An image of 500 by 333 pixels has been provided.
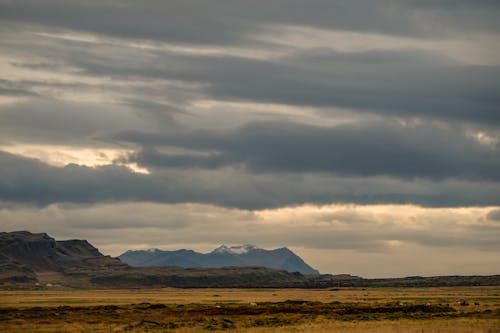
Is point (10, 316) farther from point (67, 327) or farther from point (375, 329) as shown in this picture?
point (375, 329)

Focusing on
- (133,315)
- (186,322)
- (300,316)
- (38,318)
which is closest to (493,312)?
(300,316)

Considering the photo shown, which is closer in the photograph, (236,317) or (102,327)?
(102,327)

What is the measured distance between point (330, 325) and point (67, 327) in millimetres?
25192

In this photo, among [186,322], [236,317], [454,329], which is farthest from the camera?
[236,317]

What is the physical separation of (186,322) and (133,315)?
14.8 m

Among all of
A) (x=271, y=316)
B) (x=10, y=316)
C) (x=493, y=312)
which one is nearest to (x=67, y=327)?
(x=10, y=316)

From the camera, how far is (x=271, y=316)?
94.9 m

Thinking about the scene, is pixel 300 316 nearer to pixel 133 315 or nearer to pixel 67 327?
pixel 133 315

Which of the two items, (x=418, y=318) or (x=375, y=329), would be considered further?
(x=418, y=318)

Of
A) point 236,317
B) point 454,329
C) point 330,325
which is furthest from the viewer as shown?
point 236,317

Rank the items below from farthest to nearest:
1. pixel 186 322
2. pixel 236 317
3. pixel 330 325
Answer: pixel 236 317 → pixel 186 322 → pixel 330 325

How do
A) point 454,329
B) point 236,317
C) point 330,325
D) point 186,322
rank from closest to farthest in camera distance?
1. point 454,329
2. point 330,325
3. point 186,322
4. point 236,317

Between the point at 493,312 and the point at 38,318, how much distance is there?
168 feet

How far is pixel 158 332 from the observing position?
74188 millimetres
